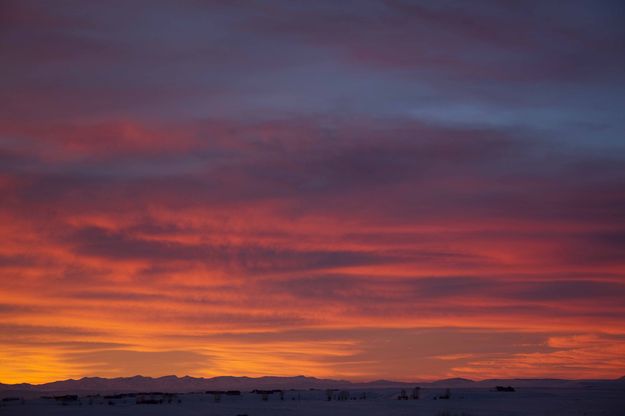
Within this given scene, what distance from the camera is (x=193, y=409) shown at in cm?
4450

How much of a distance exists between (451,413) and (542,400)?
11.0 meters

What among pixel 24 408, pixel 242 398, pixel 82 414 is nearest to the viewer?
pixel 82 414

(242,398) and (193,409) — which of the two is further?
(242,398)

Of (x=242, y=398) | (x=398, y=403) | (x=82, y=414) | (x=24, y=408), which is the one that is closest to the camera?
(x=82, y=414)

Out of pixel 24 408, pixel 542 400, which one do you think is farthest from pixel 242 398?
pixel 542 400

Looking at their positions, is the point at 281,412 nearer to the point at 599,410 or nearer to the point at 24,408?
the point at 24,408

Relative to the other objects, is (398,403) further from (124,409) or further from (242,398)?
(124,409)

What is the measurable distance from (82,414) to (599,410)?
97.9 ft

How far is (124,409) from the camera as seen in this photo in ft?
145

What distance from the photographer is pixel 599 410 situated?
154 feet

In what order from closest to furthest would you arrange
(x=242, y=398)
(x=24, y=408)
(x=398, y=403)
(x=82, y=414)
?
(x=82, y=414) < (x=24, y=408) < (x=398, y=403) < (x=242, y=398)

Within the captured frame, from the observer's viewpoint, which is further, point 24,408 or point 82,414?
point 24,408

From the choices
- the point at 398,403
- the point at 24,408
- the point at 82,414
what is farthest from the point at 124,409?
the point at 398,403

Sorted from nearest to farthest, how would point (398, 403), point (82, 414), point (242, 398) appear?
point (82, 414)
point (398, 403)
point (242, 398)
